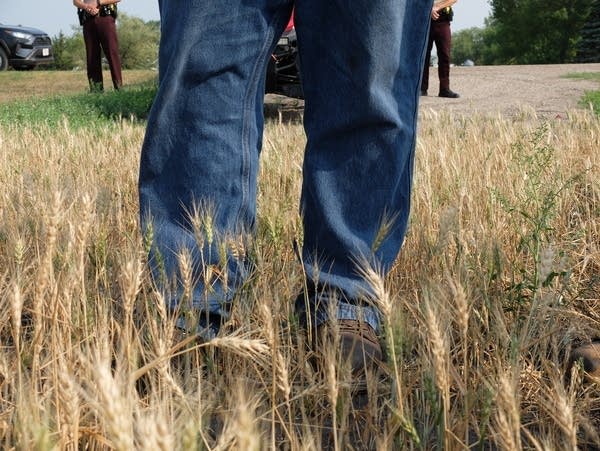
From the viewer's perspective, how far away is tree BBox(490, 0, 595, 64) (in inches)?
1582

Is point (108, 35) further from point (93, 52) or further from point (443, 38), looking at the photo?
point (443, 38)

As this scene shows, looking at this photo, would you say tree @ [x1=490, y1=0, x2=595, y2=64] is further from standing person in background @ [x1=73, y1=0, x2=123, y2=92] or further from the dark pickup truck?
standing person in background @ [x1=73, y1=0, x2=123, y2=92]

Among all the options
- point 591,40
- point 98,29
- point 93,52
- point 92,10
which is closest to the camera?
point 92,10

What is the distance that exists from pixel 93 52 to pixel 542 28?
35.7m

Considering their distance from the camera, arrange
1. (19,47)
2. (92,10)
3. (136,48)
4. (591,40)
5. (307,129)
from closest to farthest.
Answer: (307,129) → (92,10) → (19,47) → (591,40) → (136,48)

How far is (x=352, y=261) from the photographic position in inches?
65.6

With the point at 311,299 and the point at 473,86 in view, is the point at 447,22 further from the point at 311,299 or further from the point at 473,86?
the point at 311,299

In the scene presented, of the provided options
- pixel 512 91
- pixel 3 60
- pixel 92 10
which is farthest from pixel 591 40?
pixel 92 10

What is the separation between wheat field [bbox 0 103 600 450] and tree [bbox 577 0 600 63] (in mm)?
25067

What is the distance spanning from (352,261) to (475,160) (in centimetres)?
174

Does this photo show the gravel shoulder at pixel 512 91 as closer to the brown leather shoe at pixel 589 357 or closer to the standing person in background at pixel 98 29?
the standing person in background at pixel 98 29

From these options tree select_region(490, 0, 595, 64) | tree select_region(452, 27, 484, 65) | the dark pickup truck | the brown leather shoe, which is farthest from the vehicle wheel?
tree select_region(452, 27, 484, 65)

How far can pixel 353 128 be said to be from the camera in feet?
5.72

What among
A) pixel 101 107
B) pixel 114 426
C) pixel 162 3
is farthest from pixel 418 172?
pixel 101 107
